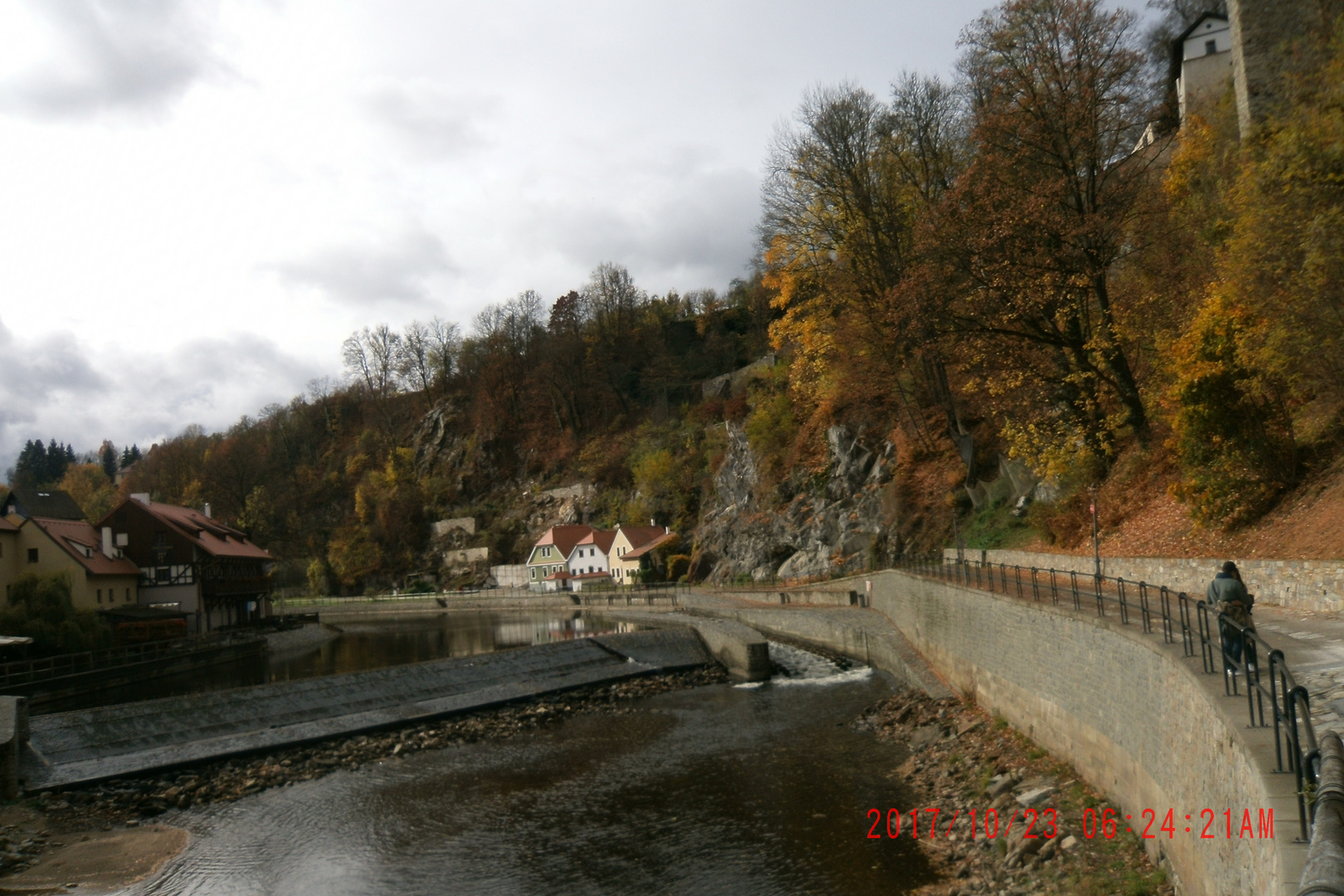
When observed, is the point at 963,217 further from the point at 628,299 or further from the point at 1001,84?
the point at 628,299

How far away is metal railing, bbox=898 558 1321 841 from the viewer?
16.1 feet

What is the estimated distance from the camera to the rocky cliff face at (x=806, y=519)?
37.8 m

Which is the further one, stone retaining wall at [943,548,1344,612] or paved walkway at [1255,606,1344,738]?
stone retaining wall at [943,548,1344,612]

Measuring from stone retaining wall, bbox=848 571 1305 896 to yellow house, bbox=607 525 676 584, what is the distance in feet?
143

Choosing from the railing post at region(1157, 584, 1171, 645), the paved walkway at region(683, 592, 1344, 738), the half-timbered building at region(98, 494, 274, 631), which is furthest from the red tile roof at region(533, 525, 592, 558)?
the railing post at region(1157, 584, 1171, 645)

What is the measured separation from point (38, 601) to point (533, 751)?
24201 millimetres

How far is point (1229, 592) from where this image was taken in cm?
902

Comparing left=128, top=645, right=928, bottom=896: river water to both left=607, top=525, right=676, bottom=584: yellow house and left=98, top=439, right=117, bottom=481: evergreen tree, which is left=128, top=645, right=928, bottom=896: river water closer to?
left=607, top=525, right=676, bottom=584: yellow house

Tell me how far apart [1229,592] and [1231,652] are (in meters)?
1.68

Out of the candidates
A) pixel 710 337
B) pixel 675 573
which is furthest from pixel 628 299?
pixel 675 573

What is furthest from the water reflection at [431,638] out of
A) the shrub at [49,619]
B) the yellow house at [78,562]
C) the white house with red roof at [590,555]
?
the yellow house at [78,562]

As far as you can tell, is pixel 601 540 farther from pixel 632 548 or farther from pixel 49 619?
pixel 49 619

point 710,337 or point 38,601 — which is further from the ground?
point 710,337

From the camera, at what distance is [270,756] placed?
60.8ft
